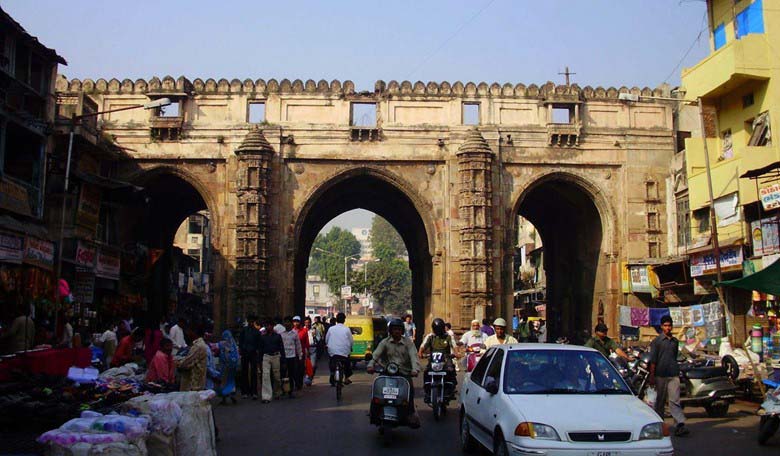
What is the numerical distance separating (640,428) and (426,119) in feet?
67.2

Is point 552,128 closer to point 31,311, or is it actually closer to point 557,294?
point 557,294

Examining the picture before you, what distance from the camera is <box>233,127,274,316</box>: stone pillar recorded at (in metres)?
24.4

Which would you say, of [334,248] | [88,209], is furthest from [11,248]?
[334,248]

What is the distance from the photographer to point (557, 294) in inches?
1179

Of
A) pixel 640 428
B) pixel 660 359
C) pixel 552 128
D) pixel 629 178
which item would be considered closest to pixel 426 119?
pixel 552 128

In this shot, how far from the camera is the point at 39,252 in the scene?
56.5 ft

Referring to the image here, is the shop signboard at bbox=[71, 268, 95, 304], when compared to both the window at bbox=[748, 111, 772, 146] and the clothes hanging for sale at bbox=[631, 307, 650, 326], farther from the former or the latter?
the window at bbox=[748, 111, 772, 146]

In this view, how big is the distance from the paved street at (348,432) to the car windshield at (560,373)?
1.54 m

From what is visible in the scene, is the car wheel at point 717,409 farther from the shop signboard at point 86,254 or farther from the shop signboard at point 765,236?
the shop signboard at point 86,254

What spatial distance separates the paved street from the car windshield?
1.54 meters

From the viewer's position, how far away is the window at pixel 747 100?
1952cm

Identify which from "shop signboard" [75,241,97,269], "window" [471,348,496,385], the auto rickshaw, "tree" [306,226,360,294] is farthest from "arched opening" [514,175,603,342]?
"tree" [306,226,360,294]

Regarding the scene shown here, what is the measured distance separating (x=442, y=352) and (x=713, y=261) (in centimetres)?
1181

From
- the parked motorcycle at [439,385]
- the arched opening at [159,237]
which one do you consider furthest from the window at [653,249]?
the parked motorcycle at [439,385]
